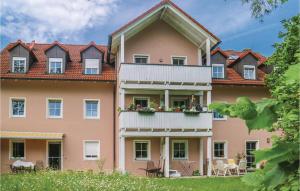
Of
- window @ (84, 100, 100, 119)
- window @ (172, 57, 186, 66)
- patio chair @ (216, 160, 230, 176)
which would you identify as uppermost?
window @ (172, 57, 186, 66)

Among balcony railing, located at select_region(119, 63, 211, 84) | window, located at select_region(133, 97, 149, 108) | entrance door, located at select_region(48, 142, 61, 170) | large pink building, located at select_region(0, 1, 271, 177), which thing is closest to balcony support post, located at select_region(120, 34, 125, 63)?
large pink building, located at select_region(0, 1, 271, 177)

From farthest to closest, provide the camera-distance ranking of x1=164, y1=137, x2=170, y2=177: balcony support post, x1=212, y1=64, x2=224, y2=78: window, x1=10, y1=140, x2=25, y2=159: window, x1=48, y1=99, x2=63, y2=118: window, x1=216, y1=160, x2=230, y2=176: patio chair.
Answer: x1=212, y1=64, x2=224, y2=78: window < x1=48, y1=99, x2=63, y2=118: window < x1=10, y1=140, x2=25, y2=159: window < x1=216, y1=160, x2=230, y2=176: patio chair < x1=164, y1=137, x2=170, y2=177: balcony support post

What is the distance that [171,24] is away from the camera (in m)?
29.9

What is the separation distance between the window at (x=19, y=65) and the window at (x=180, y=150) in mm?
10147

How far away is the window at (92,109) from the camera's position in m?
30.0

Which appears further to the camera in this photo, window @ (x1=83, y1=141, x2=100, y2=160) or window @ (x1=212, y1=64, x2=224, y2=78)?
window @ (x1=212, y1=64, x2=224, y2=78)

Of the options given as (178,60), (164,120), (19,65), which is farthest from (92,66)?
(164,120)

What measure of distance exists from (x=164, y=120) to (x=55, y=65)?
8.07m

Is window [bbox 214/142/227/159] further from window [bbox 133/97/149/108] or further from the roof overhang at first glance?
the roof overhang

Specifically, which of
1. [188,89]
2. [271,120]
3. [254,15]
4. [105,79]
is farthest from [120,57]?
[271,120]

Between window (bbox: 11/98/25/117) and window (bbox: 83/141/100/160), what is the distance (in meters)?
4.22

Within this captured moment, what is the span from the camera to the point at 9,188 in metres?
12.4

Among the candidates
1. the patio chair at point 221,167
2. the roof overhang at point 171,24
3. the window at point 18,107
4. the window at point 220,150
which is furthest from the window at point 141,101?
the window at point 18,107

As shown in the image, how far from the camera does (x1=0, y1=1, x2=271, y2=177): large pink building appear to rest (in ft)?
90.6
